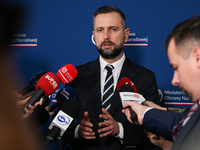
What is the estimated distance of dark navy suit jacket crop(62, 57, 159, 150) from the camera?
5.28ft

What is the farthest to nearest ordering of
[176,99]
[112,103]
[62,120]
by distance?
[176,99]
[112,103]
[62,120]

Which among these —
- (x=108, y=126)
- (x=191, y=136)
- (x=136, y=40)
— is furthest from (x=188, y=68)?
(x=136, y=40)

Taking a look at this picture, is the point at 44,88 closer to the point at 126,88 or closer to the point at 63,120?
the point at 63,120

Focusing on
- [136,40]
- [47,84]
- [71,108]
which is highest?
[136,40]

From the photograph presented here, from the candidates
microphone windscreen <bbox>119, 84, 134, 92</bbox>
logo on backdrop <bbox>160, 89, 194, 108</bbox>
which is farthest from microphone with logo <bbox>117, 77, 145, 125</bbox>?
logo on backdrop <bbox>160, 89, 194, 108</bbox>

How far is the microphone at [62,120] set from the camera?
113cm

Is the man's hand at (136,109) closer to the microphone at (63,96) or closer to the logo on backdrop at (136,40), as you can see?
the microphone at (63,96)

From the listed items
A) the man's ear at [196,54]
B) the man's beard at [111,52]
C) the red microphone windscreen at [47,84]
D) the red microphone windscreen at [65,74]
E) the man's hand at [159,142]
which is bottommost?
the man's hand at [159,142]

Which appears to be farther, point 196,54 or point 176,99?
point 176,99

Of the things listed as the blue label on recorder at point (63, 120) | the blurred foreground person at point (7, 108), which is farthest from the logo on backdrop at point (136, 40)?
the blurred foreground person at point (7, 108)

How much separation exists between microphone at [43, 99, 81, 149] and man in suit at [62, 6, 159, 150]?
0.28 m

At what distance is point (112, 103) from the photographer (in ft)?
5.54

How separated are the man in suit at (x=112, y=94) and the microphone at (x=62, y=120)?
0.28 metres

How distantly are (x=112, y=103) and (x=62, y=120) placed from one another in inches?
22.5
